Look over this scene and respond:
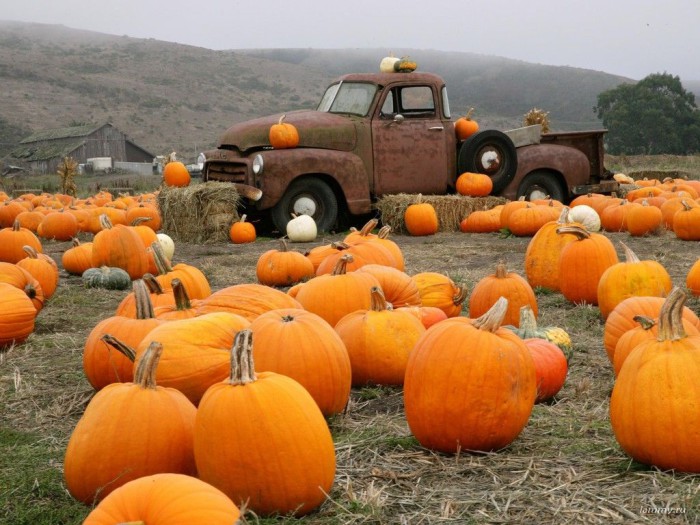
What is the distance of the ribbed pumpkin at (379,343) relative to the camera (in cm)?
393

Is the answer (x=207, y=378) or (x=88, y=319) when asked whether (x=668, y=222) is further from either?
(x=207, y=378)

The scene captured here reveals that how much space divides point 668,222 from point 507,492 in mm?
9183

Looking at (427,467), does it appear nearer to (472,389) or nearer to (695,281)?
(472,389)

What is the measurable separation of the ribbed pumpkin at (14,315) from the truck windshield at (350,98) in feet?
27.8

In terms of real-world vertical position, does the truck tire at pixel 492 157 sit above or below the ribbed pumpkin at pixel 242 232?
above

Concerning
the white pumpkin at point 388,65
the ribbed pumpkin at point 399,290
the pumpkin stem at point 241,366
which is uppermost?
the white pumpkin at point 388,65

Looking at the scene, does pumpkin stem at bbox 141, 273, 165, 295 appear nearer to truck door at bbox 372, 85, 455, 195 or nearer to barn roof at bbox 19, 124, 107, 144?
truck door at bbox 372, 85, 455, 195

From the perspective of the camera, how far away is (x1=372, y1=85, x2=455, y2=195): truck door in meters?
12.8

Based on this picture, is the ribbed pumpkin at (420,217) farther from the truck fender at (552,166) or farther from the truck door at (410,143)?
the truck fender at (552,166)

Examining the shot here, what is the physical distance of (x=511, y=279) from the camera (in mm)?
5012

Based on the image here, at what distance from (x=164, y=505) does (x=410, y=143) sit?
447 inches

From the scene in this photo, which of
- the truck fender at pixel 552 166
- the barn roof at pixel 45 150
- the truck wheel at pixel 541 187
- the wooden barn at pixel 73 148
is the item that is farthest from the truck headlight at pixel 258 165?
the barn roof at pixel 45 150

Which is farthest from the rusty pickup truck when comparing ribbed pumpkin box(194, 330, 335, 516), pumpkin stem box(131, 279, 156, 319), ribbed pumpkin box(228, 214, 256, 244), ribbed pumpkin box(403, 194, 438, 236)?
ribbed pumpkin box(194, 330, 335, 516)

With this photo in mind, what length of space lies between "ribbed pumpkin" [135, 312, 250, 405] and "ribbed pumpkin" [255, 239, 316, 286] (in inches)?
151
